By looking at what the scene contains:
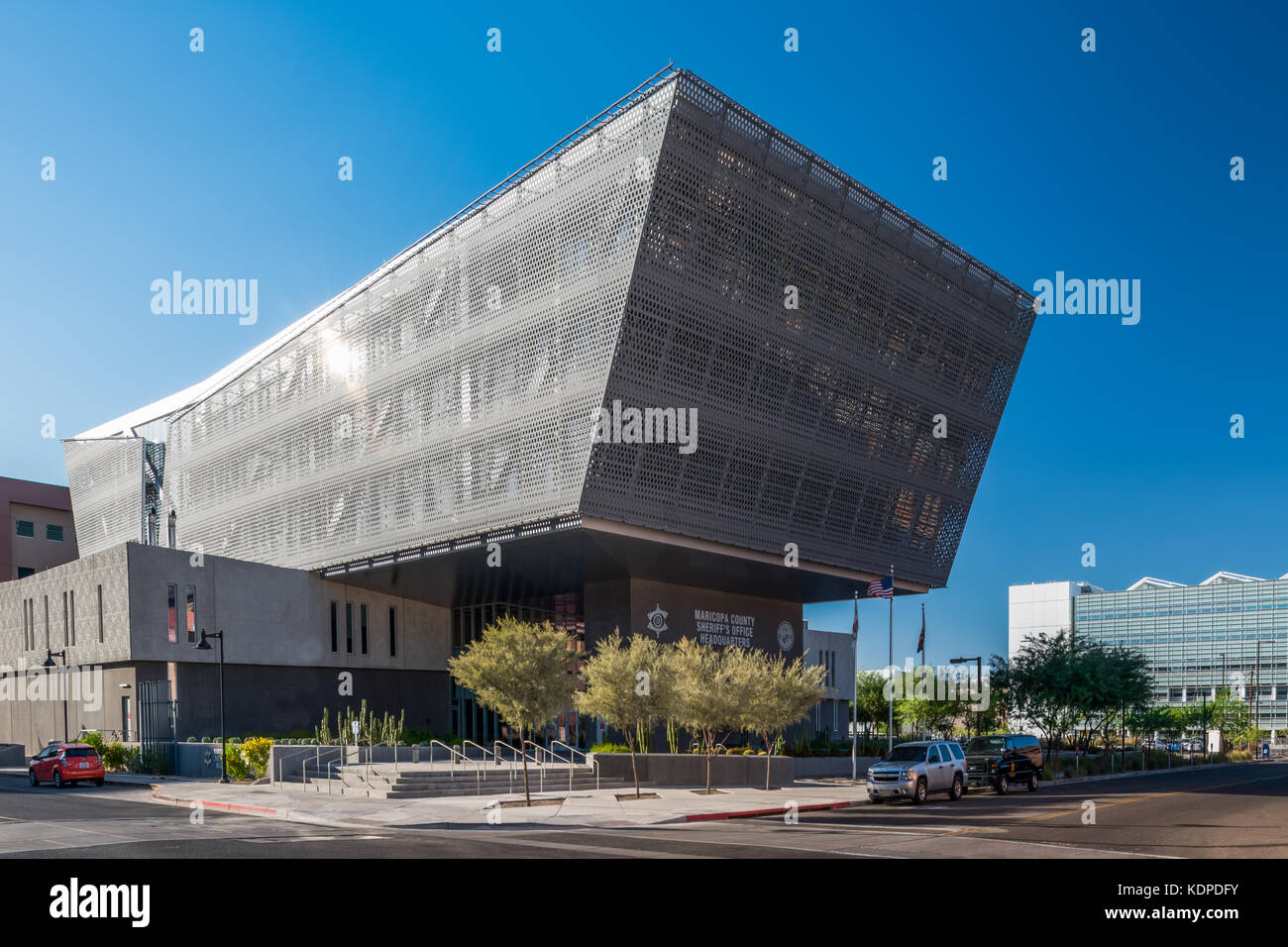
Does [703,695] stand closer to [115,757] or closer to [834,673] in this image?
[115,757]

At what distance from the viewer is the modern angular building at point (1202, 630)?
140125 millimetres

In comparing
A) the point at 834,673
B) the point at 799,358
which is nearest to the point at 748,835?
the point at 799,358

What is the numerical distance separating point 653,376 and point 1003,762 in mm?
18725

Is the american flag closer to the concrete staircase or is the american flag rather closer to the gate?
the concrete staircase

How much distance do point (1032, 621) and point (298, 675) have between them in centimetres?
14223

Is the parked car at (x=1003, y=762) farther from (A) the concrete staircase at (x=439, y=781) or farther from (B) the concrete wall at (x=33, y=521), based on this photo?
(B) the concrete wall at (x=33, y=521)

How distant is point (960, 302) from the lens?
2096 inches

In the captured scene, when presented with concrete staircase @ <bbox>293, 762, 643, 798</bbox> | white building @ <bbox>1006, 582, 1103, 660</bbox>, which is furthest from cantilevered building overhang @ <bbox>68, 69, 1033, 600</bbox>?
white building @ <bbox>1006, 582, 1103, 660</bbox>

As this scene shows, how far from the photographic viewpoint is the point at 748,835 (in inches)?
896

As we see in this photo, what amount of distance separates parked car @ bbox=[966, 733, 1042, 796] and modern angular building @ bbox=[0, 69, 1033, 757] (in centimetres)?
1337

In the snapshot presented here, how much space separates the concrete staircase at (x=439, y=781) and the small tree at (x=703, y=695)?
4713 mm
